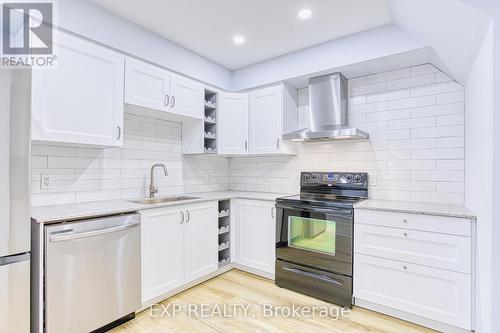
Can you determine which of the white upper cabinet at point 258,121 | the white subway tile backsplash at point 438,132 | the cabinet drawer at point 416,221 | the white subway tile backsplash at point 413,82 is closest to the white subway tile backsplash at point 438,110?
the white subway tile backsplash at point 438,132

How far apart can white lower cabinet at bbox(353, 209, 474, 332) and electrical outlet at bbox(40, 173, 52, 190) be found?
262 cm

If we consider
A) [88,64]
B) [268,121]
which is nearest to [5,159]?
[88,64]

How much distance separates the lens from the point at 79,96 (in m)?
2.05

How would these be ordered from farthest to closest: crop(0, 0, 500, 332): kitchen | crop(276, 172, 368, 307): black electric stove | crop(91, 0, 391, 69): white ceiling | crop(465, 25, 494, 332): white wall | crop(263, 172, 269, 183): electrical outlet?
1. crop(263, 172, 269, 183): electrical outlet
2. crop(276, 172, 368, 307): black electric stove
3. crop(91, 0, 391, 69): white ceiling
4. crop(0, 0, 500, 332): kitchen
5. crop(465, 25, 494, 332): white wall

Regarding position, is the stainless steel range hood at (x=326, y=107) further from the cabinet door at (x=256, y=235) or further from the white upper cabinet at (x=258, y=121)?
the cabinet door at (x=256, y=235)

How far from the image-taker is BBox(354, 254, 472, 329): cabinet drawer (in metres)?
1.89

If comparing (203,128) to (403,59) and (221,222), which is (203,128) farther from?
(403,59)

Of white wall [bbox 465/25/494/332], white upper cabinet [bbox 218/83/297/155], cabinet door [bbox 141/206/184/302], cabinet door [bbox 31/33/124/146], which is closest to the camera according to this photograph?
white wall [bbox 465/25/494/332]

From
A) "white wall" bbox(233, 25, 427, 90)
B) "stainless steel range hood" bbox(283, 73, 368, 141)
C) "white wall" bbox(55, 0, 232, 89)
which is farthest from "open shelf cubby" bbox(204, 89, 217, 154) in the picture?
"stainless steel range hood" bbox(283, 73, 368, 141)

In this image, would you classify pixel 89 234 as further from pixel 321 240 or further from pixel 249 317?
pixel 321 240

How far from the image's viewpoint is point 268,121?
324 centimetres

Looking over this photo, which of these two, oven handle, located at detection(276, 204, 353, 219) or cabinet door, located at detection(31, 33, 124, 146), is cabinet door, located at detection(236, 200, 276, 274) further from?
cabinet door, located at detection(31, 33, 124, 146)

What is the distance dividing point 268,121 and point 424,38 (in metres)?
1.70

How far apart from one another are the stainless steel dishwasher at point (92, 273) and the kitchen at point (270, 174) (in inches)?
0.4
